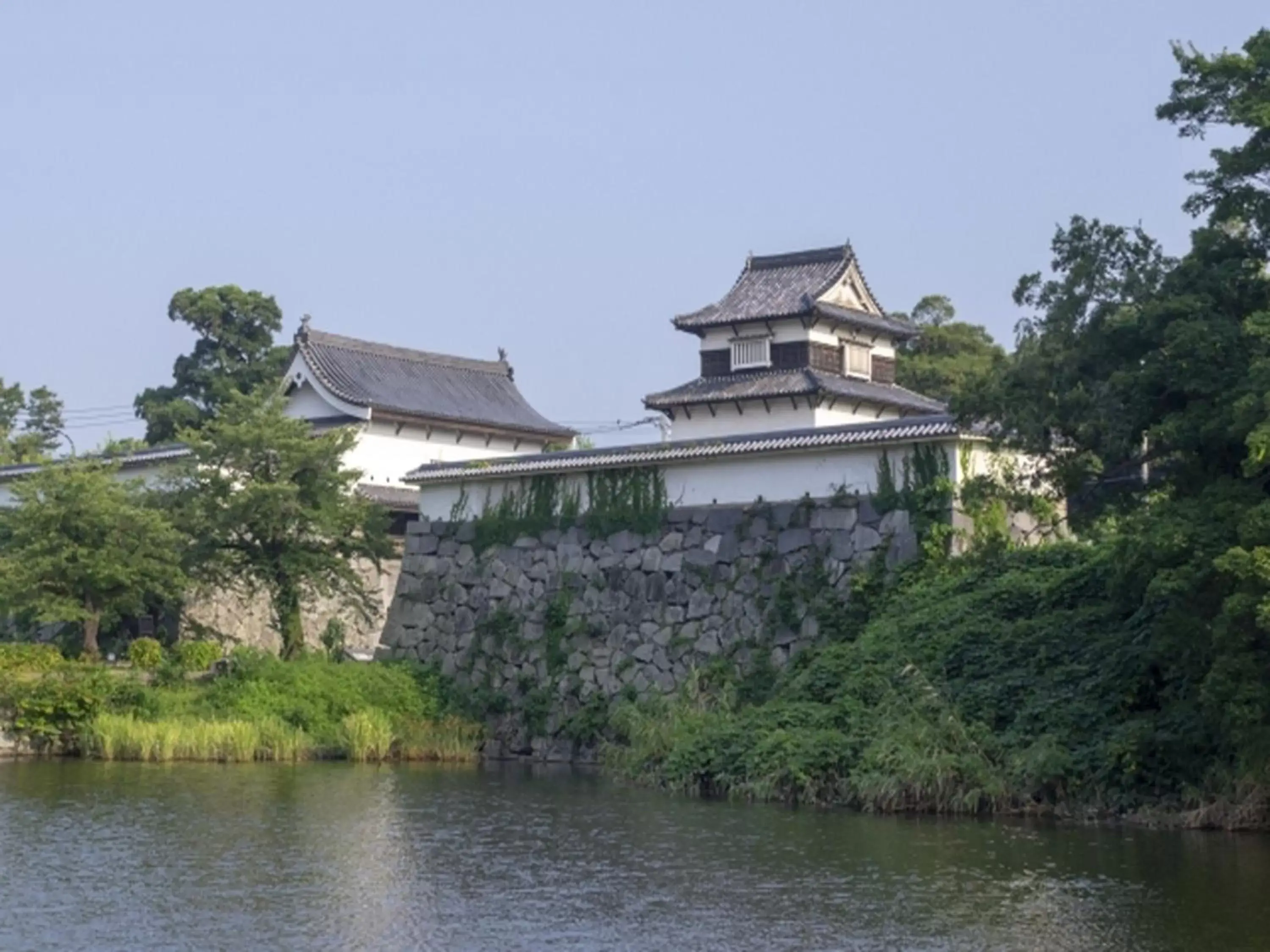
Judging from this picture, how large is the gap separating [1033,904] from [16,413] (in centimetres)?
4949

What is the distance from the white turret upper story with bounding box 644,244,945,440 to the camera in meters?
35.6

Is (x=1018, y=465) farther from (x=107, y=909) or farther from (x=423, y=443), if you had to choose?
(x=423, y=443)

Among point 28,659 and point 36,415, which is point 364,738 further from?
point 36,415

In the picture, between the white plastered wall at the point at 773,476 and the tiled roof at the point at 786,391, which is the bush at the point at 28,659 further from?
the tiled roof at the point at 786,391

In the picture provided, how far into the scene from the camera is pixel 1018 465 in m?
20.2

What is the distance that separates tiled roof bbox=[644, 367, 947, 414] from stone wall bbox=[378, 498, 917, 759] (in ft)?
32.8

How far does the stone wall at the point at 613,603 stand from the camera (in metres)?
22.9

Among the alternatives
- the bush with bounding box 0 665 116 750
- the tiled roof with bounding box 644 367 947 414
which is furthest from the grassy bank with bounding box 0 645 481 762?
the tiled roof with bounding box 644 367 947 414

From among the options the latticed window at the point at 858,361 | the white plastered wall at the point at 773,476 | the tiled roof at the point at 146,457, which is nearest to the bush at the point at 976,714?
the white plastered wall at the point at 773,476

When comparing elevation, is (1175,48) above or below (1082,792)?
above

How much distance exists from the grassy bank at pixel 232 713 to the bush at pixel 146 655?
16 centimetres

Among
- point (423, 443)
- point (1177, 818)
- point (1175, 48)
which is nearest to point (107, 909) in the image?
point (1177, 818)

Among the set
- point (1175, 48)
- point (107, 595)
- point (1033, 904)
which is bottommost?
point (1033, 904)

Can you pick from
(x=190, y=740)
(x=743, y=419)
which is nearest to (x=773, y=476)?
(x=190, y=740)
